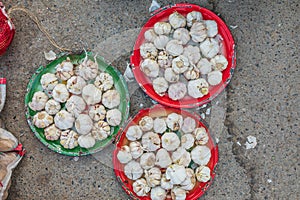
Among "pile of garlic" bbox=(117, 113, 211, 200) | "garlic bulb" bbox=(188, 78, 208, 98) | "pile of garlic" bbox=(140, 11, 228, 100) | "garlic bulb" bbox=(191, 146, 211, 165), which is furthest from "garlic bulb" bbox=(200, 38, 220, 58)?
"garlic bulb" bbox=(191, 146, 211, 165)

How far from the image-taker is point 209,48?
1.55 meters

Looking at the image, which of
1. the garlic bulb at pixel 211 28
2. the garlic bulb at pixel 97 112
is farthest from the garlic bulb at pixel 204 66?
the garlic bulb at pixel 97 112

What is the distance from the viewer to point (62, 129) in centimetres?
158

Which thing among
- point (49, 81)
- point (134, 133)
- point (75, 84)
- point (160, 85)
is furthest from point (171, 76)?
point (49, 81)

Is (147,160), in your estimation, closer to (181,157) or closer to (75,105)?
(181,157)

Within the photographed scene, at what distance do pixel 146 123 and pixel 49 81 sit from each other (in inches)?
16.8

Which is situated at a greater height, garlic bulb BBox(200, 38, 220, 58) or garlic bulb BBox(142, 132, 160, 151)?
garlic bulb BBox(200, 38, 220, 58)

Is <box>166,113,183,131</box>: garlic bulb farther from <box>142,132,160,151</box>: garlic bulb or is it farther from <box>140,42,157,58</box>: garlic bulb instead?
<box>140,42,157,58</box>: garlic bulb

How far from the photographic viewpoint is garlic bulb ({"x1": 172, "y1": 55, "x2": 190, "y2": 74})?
153cm

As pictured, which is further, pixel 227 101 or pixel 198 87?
pixel 227 101

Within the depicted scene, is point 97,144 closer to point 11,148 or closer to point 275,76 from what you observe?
point 11,148

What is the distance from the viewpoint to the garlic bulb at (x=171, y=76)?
1547 millimetres

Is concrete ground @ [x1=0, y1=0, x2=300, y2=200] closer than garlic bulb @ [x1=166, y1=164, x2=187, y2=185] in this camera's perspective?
No

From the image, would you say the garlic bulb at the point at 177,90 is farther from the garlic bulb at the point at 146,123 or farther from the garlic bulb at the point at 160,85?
the garlic bulb at the point at 146,123
